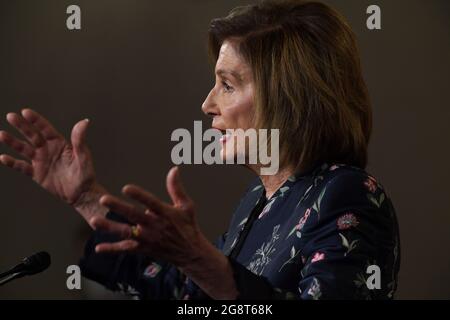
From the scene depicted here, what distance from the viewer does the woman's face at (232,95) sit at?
1.16m

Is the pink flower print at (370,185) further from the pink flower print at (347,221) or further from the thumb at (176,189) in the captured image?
the thumb at (176,189)

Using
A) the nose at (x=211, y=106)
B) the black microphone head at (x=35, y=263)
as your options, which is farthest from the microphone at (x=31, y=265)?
the nose at (x=211, y=106)

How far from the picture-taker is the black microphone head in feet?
3.49

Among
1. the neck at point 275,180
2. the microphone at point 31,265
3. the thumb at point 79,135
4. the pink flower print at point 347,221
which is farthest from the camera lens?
the neck at point 275,180

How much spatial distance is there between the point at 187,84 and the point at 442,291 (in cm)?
119

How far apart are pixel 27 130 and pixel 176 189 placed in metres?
0.24

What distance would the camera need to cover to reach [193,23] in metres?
2.44

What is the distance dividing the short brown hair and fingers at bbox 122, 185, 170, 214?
46 centimetres

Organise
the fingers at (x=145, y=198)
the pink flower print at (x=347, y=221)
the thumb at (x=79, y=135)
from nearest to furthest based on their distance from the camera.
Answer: the fingers at (x=145, y=198), the thumb at (x=79, y=135), the pink flower print at (x=347, y=221)

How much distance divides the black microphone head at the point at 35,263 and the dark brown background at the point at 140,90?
138 cm

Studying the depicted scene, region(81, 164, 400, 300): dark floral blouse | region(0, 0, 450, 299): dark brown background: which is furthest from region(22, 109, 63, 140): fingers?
region(0, 0, 450, 299): dark brown background

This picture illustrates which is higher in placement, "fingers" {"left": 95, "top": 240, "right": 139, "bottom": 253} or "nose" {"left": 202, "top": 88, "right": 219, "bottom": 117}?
"nose" {"left": 202, "top": 88, "right": 219, "bottom": 117}

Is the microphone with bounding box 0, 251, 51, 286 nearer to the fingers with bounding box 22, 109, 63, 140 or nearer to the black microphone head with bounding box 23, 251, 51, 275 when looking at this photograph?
the black microphone head with bounding box 23, 251, 51, 275

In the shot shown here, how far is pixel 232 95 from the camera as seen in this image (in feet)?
3.86
